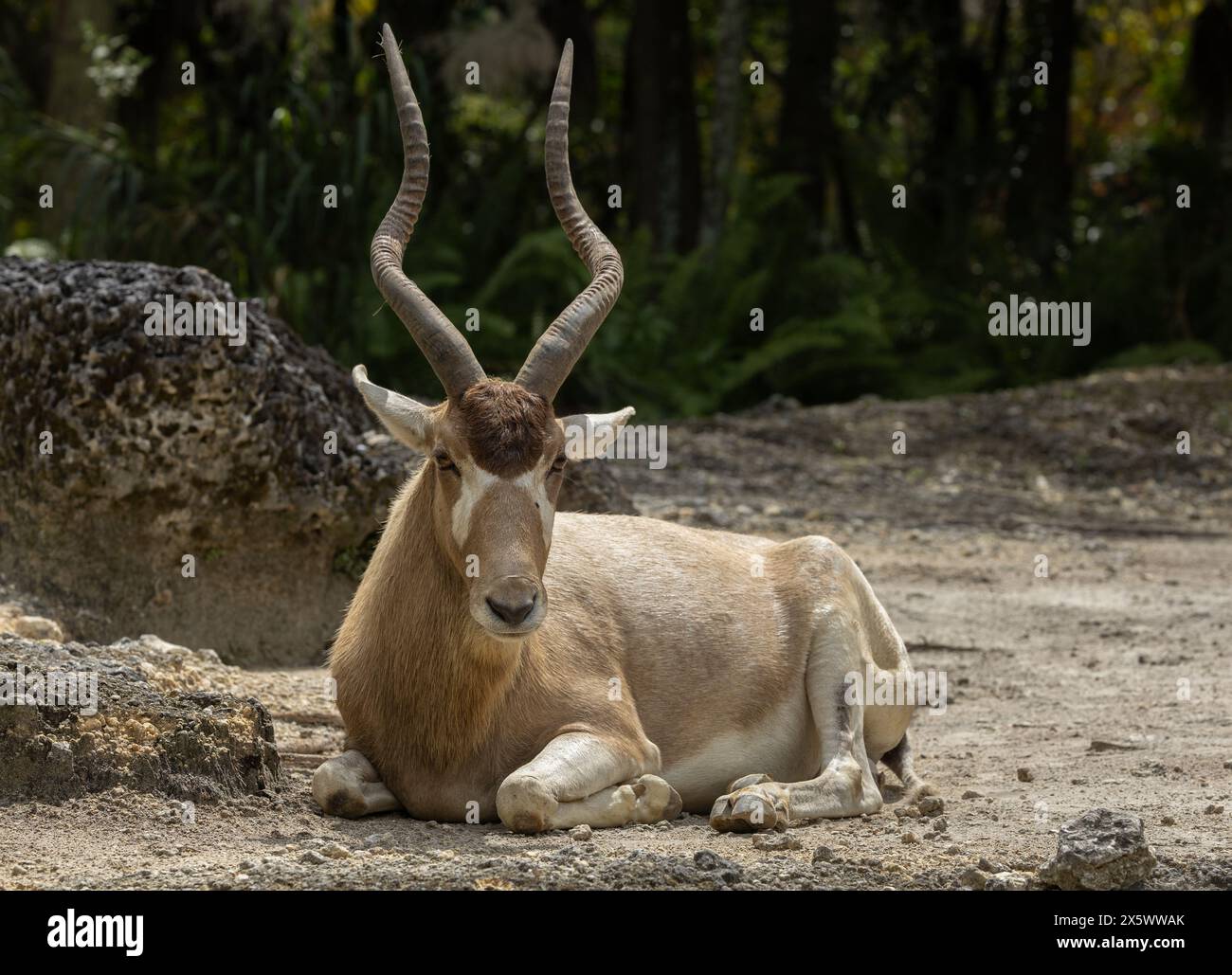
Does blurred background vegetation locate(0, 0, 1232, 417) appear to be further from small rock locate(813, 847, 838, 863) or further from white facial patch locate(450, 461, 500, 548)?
small rock locate(813, 847, 838, 863)

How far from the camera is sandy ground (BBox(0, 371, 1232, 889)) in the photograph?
5238mm

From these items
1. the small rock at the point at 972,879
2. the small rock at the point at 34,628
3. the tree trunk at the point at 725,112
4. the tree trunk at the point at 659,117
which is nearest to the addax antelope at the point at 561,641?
the small rock at the point at 972,879

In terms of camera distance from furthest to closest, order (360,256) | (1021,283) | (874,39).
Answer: (874,39) → (1021,283) → (360,256)

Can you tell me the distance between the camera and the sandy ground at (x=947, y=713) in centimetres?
524

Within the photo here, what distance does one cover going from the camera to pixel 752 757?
695 cm

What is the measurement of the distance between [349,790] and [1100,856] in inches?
101

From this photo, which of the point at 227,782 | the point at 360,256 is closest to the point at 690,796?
the point at 227,782

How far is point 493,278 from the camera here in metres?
16.9

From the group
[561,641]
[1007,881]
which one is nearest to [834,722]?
[561,641]

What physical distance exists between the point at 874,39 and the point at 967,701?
789 inches

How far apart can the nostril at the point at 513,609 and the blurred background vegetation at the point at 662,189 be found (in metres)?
8.14

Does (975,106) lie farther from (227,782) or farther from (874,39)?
(227,782)

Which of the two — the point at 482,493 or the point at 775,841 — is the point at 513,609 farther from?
the point at 775,841

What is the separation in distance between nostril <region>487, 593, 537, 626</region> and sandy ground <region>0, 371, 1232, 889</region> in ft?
2.39
